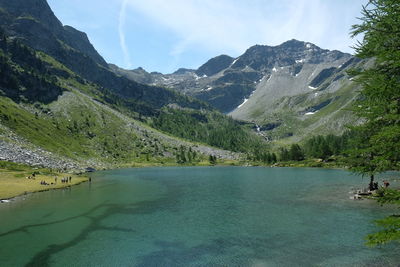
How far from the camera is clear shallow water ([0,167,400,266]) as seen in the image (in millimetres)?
32625

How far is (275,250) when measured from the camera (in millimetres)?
34719

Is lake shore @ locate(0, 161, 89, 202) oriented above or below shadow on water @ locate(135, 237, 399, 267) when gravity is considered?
above

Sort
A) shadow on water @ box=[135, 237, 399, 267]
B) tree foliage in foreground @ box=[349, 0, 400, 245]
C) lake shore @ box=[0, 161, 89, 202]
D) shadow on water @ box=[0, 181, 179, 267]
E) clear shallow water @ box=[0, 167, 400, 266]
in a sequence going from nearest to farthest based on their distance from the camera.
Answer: tree foliage in foreground @ box=[349, 0, 400, 245], shadow on water @ box=[135, 237, 399, 267], clear shallow water @ box=[0, 167, 400, 266], shadow on water @ box=[0, 181, 179, 267], lake shore @ box=[0, 161, 89, 202]

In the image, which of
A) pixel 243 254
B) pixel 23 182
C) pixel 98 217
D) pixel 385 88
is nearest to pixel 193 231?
pixel 243 254

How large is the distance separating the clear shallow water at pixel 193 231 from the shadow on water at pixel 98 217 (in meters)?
0.13

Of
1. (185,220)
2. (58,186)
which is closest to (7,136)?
(58,186)

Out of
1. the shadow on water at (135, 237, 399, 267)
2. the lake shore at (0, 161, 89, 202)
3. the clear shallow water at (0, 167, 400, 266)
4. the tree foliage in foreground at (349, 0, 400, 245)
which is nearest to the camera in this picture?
the tree foliage in foreground at (349, 0, 400, 245)

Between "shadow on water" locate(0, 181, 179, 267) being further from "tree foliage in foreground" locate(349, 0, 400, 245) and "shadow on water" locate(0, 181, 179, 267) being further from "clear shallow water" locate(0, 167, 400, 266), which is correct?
"tree foliage in foreground" locate(349, 0, 400, 245)

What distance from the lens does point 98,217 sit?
5509 centimetres

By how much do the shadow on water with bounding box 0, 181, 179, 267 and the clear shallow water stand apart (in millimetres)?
134

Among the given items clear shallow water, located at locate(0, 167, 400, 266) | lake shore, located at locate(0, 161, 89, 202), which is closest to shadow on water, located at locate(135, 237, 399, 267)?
clear shallow water, located at locate(0, 167, 400, 266)

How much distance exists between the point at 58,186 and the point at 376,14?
312ft

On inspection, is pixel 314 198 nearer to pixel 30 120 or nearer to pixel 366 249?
pixel 366 249

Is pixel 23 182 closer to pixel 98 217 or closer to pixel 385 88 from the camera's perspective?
pixel 98 217
